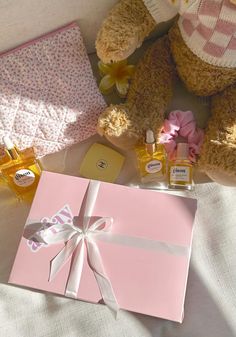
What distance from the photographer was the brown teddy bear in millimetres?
774

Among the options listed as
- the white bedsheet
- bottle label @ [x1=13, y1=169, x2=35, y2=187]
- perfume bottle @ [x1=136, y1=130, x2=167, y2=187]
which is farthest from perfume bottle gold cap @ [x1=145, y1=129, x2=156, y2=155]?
bottle label @ [x1=13, y1=169, x2=35, y2=187]

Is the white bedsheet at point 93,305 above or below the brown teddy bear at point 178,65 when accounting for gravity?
below

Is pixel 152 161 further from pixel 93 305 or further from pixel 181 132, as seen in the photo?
pixel 93 305

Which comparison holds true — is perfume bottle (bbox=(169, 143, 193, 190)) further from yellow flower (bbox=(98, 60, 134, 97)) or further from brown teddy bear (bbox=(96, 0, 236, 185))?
yellow flower (bbox=(98, 60, 134, 97))

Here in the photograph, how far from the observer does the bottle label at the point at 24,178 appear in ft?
2.90

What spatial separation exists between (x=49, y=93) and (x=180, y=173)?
1.18ft

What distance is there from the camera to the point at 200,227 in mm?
894

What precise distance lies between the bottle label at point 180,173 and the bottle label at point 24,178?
317 millimetres

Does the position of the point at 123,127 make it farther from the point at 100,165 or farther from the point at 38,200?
the point at 38,200

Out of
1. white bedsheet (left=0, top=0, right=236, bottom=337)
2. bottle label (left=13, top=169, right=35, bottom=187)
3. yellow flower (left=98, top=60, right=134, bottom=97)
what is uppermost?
yellow flower (left=98, top=60, right=134, bottom=97)

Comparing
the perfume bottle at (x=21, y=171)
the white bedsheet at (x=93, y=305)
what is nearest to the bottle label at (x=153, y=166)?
the white bedsheet at (x=93, y=305)

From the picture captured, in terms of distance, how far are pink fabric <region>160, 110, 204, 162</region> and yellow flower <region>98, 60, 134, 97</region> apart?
0.44 ft

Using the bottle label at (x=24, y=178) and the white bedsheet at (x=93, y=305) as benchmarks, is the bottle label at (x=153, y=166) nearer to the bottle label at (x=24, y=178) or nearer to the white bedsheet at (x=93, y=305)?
the white bedsheet at (x=93, y=305)

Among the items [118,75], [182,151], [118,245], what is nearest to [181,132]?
[182,151]
